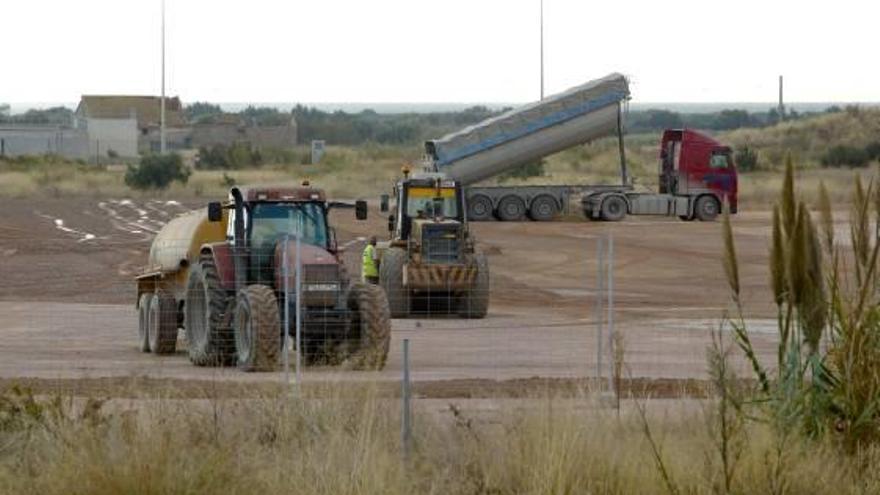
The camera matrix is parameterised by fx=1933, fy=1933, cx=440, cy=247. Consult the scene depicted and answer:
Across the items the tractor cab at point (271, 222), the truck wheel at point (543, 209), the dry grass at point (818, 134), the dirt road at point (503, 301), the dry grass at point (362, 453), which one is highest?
the dry grass at point (818, 134)

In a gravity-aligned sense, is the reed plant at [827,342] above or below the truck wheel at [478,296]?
above

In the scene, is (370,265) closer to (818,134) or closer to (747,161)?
(747,161)

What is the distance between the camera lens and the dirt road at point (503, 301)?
23.9 metres

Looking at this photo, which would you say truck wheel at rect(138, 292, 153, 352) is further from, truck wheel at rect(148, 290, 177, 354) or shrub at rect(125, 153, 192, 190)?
shrub at rect(125, 153, 192, 190)

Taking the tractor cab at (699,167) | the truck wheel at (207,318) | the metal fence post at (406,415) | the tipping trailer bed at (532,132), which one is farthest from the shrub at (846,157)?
the metal fence post at (406,415)

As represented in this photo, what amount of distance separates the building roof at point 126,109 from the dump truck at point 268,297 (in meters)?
135

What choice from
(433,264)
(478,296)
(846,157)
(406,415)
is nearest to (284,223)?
(478,296)

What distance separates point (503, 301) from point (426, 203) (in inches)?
111

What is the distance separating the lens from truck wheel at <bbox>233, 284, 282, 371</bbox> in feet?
71.6

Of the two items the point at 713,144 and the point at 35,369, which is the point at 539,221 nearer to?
the point at 713,144

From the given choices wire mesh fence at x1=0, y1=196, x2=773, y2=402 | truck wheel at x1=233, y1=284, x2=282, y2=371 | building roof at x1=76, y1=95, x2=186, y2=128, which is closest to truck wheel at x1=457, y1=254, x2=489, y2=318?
wire mesh fence at x1=0, y1=196, x2=773, y2=402

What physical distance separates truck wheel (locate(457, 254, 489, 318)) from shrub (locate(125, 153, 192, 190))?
6217 centimetres

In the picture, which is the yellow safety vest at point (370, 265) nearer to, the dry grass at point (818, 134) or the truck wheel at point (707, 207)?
the truck wheel at point (707, 207)

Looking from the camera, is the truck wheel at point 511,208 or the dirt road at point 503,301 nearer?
the dirt road at point 503,301
